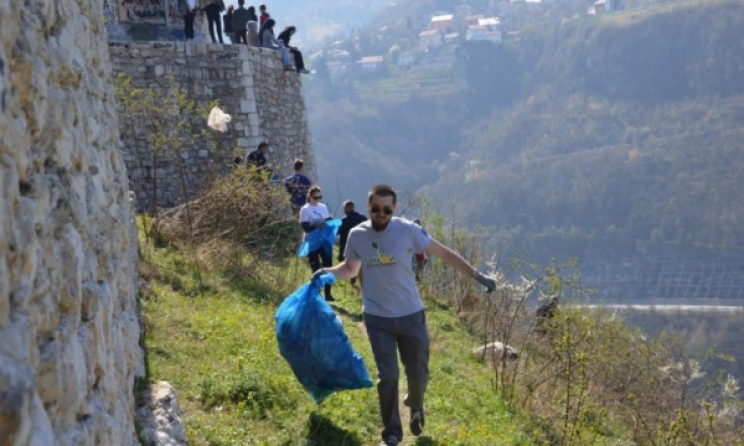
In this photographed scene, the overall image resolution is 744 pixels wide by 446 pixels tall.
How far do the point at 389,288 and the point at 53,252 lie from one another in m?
3.01

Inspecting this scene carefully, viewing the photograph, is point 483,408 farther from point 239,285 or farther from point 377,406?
point 239,285

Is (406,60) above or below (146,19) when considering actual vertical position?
above

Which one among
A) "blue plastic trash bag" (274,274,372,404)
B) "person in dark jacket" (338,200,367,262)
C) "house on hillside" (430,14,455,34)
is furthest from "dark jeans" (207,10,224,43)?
"house on hillside" (430,14,455,34)

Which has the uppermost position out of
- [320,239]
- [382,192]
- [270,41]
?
[270,41]

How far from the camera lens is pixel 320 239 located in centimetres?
970

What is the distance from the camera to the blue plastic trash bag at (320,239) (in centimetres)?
964

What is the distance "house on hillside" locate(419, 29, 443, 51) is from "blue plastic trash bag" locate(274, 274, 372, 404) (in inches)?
5205

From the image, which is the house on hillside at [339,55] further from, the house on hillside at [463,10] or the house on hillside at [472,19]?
the house on hillside at [463,10]

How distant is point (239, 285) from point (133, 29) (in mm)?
7934

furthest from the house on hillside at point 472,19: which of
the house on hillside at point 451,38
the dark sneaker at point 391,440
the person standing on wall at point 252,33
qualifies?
the dark sneaker at point 391,440

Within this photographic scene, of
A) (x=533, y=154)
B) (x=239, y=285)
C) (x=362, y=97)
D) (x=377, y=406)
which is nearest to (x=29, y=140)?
(x=377, y=406)

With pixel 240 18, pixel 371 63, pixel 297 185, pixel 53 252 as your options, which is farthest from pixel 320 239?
pixel 371 63

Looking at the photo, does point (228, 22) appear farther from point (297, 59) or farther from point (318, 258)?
point (318, 258)

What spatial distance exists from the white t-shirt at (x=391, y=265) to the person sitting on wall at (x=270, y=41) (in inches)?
497
